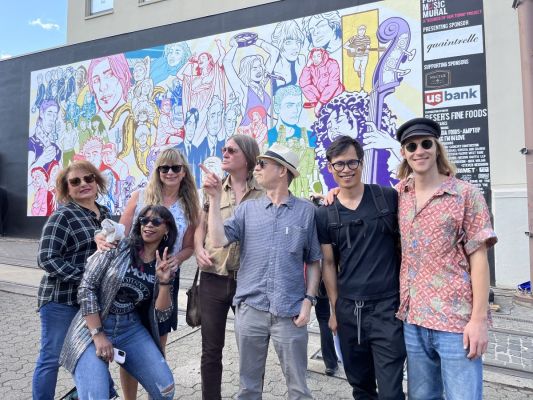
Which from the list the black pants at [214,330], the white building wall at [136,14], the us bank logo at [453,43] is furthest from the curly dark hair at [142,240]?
the white building wall at [136,14]

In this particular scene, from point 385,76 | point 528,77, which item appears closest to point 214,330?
point 528,77

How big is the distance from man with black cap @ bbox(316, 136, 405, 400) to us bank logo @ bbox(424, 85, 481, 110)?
6131 millimetres

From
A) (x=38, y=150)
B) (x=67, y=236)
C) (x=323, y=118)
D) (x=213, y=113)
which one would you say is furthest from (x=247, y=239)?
(x=38, y=150)

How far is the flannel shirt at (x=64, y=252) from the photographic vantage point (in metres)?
2.49

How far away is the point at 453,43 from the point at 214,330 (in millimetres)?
7380

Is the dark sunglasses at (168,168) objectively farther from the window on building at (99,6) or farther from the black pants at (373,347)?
the window on building at (99,6)

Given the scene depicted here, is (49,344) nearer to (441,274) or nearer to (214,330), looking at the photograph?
(214,330)

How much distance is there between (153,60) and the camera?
1111 cm

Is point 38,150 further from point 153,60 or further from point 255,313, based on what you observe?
point 255,313

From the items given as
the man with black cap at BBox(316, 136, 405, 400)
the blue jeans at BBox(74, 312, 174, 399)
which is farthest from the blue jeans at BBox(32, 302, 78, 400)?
the man with black cap at BBox(316, 136, 405, 400)

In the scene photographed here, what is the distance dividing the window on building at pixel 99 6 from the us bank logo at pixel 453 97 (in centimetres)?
1271

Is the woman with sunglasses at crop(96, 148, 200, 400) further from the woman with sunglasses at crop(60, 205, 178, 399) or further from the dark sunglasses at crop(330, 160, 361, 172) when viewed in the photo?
the dark sunglasses at crop(330, 160, 361, 172)

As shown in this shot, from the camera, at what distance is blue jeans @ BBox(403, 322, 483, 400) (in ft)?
6.23

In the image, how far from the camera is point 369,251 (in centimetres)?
226
